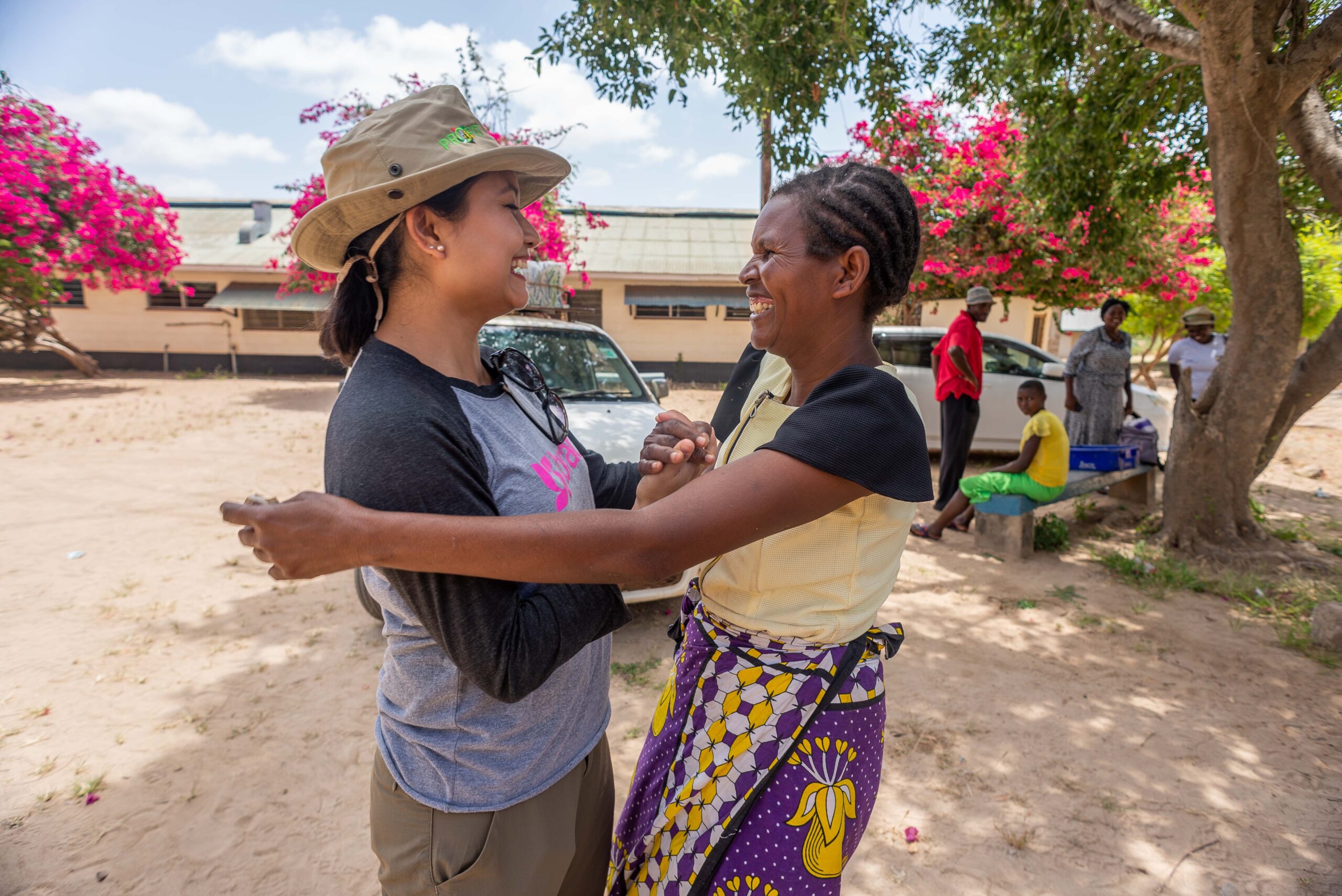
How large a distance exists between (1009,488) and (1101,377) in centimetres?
223

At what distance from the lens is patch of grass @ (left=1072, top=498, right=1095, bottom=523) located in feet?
23.1

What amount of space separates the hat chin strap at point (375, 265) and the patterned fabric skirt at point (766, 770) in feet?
2.76

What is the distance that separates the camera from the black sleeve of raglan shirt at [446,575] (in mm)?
1032

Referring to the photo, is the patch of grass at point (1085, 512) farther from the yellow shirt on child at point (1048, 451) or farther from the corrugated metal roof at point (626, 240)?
the corrugated metal roof at point (626, 240)

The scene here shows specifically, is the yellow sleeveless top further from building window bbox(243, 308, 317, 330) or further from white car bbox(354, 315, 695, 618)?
building window bbox(243, 308, 317, 330)

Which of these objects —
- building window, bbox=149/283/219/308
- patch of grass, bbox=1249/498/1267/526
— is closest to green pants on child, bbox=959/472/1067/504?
patch of grass, bbox=1249/498/1267/526

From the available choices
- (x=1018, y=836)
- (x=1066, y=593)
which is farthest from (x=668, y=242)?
(x=1018, y=836)

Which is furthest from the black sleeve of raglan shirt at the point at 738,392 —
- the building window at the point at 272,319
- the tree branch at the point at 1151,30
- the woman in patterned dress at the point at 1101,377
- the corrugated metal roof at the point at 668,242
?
the building window at the point at 272,319

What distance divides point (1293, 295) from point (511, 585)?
6.31 metres

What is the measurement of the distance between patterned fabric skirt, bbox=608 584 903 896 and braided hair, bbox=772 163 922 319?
664 mm

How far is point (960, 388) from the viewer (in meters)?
6.99

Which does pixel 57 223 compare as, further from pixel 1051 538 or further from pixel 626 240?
pixel 1051 538

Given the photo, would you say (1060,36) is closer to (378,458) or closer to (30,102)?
(378,458)

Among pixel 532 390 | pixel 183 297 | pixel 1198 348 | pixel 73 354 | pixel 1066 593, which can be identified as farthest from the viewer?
pixel 183 297
